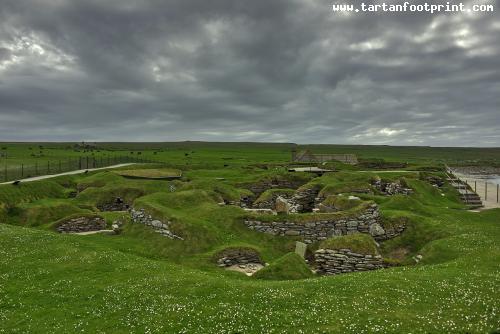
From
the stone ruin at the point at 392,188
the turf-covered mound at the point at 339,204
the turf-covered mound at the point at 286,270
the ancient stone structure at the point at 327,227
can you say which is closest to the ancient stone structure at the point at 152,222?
the ancient stone structure at the point at 327,227

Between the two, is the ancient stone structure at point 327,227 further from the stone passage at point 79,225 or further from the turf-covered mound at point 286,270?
the stone passage at point 79,225

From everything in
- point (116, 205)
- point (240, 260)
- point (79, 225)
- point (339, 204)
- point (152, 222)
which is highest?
point (339, 204)

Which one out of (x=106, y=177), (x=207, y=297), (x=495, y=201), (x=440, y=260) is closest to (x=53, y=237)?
(x=207, y=297)

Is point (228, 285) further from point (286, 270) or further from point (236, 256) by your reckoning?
point (236, 256)

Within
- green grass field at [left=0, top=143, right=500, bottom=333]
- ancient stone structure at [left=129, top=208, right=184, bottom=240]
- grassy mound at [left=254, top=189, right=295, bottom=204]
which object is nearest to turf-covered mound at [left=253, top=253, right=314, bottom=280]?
green grass field at [left=0, top=143, right=500, bottom=333]

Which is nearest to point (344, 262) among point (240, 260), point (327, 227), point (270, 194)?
point (327, 227)

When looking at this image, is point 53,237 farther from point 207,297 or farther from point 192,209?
point 207,297

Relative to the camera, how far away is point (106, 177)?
60.4m

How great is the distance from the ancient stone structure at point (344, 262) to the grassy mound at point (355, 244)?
0.97 ft

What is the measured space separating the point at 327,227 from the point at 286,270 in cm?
980

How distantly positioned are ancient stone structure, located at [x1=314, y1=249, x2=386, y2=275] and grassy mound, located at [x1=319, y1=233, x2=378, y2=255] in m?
0.30

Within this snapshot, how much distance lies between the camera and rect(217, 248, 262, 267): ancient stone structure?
2622 cm

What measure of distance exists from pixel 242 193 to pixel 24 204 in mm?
28125

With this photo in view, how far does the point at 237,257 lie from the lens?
26844mm
